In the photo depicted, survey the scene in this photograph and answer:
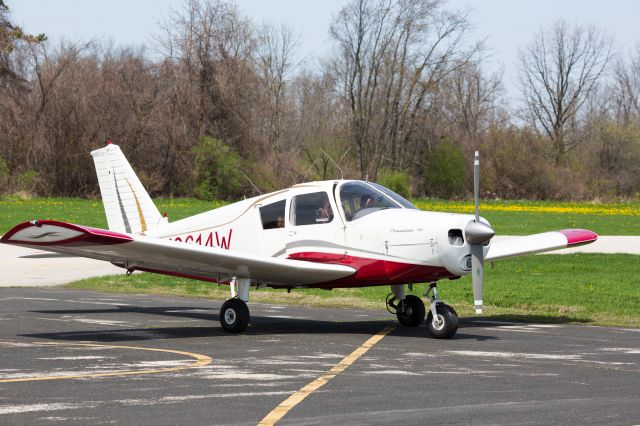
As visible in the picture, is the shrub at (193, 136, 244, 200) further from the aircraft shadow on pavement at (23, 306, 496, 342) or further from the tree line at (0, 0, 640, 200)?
the aircraft shadow on pavement at (23, 306, 496, 342)

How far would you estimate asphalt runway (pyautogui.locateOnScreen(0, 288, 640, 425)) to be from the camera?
8.35 m

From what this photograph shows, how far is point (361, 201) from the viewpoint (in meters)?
14.3

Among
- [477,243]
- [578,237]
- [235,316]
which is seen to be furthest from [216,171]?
[477,243]

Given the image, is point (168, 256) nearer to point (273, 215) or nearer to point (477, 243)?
point (273, 215)

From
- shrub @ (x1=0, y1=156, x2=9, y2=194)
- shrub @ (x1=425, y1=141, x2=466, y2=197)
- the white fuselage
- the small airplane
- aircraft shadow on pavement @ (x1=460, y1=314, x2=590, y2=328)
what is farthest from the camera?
shrub @ (x1=425, y1=141, x2=466, y2=197)

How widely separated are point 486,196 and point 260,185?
25960 millimetres

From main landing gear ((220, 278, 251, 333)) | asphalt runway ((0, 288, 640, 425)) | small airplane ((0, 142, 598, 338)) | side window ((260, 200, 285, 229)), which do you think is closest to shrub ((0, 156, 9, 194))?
asphalt runway ((0, 288, 640, 425))

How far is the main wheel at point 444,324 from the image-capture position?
13.6 metres

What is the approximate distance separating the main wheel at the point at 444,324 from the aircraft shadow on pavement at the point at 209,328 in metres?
Result: 0.39

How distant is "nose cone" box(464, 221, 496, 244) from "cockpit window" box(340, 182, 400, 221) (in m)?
1.46

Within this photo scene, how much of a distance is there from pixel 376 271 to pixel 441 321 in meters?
1.11

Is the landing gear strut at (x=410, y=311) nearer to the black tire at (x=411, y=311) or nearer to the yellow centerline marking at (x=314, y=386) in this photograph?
the black tire at (x=411, y=311)

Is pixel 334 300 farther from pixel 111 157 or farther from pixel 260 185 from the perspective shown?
pixel 260 185

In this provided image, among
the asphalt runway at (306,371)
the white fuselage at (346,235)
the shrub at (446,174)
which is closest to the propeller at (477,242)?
the white fuselage at (346,235)
